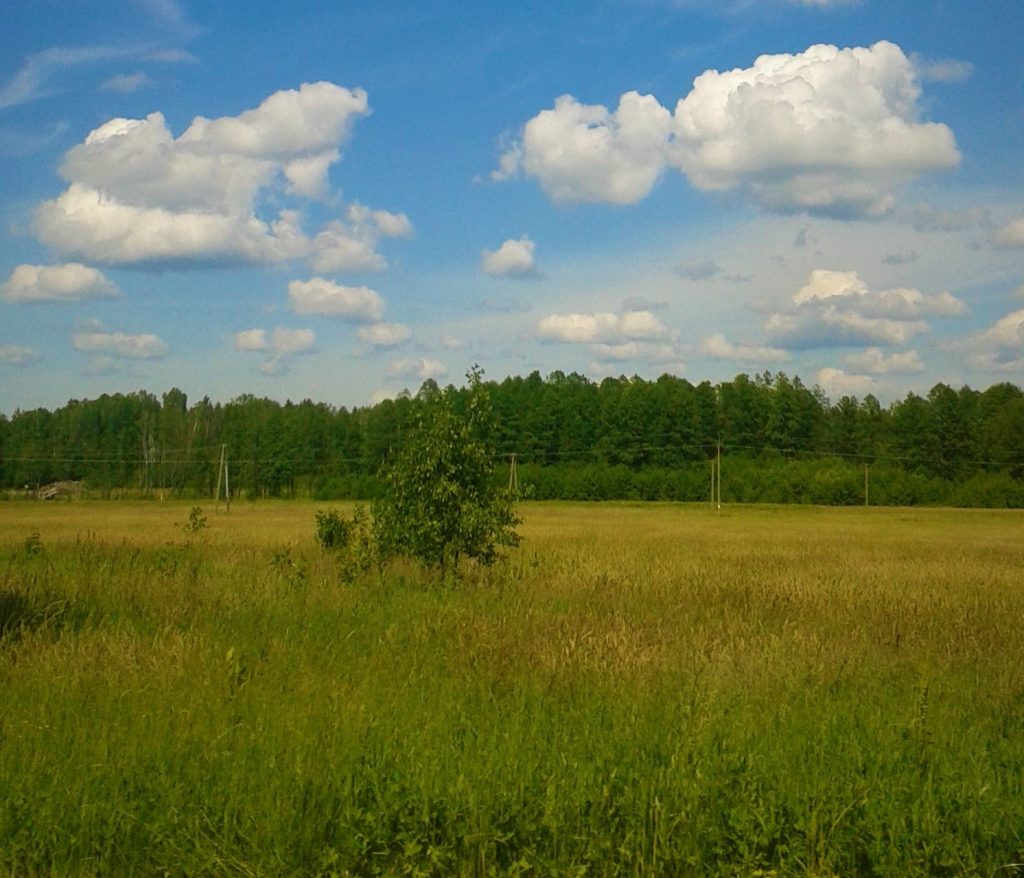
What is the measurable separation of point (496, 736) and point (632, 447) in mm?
108761

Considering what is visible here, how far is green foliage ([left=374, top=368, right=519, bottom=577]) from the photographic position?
15008 millimetres

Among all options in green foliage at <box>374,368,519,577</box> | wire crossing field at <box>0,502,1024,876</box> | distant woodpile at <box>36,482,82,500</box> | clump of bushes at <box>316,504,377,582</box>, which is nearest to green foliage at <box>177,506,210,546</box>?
clump of bushes at <box>316,504,377,582</box>

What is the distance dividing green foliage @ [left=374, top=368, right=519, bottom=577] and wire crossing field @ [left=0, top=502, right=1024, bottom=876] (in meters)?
2.37

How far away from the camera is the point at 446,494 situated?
1489cm

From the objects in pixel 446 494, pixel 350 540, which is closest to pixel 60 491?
pixel 350 540

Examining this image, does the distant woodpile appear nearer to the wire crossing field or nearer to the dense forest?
the dense forest

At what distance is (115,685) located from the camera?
7656mm

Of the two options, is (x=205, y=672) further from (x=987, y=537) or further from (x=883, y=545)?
(x=987, y=537)

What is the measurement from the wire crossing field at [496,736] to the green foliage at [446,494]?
7.77 ft

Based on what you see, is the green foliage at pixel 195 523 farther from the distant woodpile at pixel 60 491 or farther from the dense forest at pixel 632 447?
the distant woodpile at pixel 60 491

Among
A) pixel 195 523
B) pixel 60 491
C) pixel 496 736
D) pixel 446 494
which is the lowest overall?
pixel 60 491

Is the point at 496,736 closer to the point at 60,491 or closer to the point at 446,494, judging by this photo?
the point at 446,494

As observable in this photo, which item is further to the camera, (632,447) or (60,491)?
(60,491)

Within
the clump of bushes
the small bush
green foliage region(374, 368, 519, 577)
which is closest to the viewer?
green foliage region(374, 368, 519, 577)
